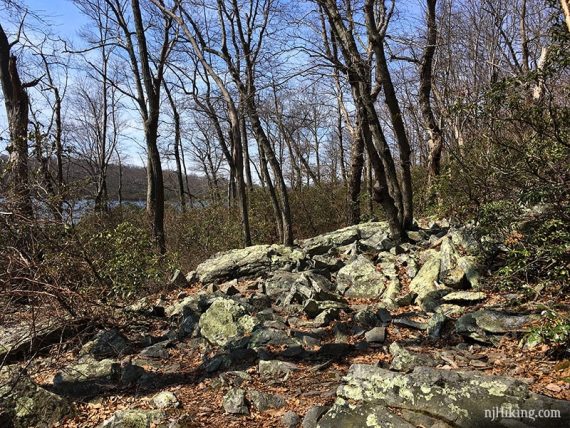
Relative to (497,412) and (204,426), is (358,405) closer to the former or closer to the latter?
(497,412)

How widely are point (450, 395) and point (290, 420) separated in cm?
128

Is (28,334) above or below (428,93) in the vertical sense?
below

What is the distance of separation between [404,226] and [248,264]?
3182mm

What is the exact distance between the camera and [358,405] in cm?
331

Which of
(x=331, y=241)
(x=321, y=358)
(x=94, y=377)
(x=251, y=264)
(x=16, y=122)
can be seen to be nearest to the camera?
(x=321, y=358)

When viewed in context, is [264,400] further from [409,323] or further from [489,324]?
Result: [489,324]

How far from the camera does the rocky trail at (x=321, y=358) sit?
324 centimetres

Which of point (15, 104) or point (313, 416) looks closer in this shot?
point (313, 416)

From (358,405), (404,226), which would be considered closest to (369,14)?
(404,226)

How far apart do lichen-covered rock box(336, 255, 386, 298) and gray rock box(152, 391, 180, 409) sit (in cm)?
323

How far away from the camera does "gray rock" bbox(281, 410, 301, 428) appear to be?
347cm

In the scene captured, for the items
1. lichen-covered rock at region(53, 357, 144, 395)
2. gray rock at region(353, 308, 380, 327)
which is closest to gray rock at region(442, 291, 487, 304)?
gray rock at region(353, 308, 380, 327)

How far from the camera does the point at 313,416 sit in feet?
11.2

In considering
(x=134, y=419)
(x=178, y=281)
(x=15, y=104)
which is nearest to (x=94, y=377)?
(x=134, y=419)
